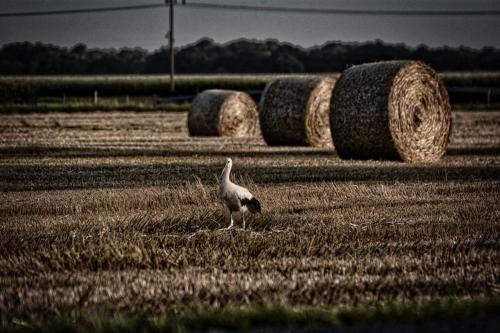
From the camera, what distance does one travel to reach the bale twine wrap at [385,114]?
16125mm

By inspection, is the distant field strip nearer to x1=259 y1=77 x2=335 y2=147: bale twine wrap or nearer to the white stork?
x1=259 y1=77 x2=335 y2=147: bale twine wrap

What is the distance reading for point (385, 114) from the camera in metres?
16.0

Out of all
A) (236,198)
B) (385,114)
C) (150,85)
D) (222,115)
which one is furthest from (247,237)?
(150,85)

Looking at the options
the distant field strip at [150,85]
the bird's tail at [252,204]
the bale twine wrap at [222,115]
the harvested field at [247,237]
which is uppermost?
the bird's tail at [252,204]

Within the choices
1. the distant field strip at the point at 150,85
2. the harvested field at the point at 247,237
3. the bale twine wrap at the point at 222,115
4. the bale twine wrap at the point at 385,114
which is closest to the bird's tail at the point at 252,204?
the harvested field at the point at 247,237

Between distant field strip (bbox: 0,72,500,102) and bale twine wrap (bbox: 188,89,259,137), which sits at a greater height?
bale twine wrap (bbox: 188,89,259,137)

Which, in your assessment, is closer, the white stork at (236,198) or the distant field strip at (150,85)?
the white stork at (236,198)

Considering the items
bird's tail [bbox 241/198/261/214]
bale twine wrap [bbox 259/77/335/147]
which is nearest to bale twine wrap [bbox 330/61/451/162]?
bale twine wrap [bbox 259/77/335/147]

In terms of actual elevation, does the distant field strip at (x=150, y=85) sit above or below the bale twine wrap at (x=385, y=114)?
below

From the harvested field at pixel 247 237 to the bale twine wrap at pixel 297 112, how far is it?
511 cm

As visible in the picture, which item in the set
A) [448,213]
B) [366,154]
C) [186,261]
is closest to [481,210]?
[448,213]

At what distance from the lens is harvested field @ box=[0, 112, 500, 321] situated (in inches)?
244

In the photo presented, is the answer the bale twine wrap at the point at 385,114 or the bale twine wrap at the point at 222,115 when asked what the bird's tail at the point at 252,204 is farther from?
the bale twine wrap at the point at 222,115

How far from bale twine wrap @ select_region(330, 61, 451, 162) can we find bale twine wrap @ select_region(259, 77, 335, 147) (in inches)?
147
